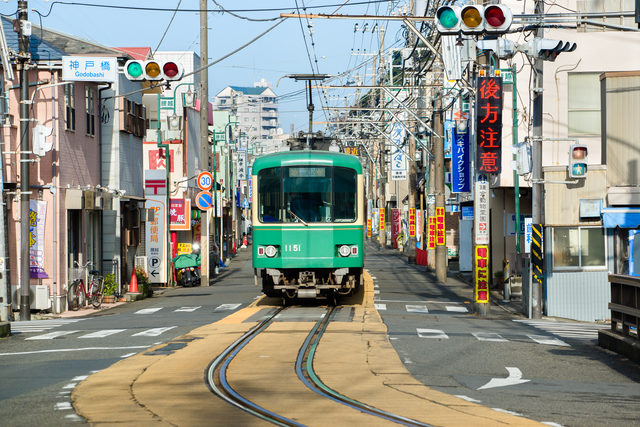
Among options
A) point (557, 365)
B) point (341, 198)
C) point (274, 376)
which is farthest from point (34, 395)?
point (341, 198)

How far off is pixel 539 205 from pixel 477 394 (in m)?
12.4

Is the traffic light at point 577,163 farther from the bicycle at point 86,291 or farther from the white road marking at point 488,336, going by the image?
the bicycle at point 86,291

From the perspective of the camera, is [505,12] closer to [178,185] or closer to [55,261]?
[55,261]

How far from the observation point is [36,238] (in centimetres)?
2416

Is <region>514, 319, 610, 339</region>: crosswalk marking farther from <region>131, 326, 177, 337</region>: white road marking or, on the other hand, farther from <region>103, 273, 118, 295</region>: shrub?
<region>103, 273, 118, 295</region>: shrub

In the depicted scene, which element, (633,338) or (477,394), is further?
(633,338)

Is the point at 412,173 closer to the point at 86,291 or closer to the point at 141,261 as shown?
the point at 141,261

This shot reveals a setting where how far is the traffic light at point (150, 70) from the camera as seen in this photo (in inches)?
703

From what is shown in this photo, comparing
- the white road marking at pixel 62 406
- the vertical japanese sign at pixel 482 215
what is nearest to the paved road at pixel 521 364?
the vertical japanese sign at pixel 482 215

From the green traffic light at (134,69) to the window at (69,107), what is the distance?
348 inches

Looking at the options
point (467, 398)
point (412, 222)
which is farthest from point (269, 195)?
point (412, 222)

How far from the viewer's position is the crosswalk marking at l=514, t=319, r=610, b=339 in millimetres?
17766

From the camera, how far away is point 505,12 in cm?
1399

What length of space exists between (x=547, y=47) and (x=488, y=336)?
6.12 metres
